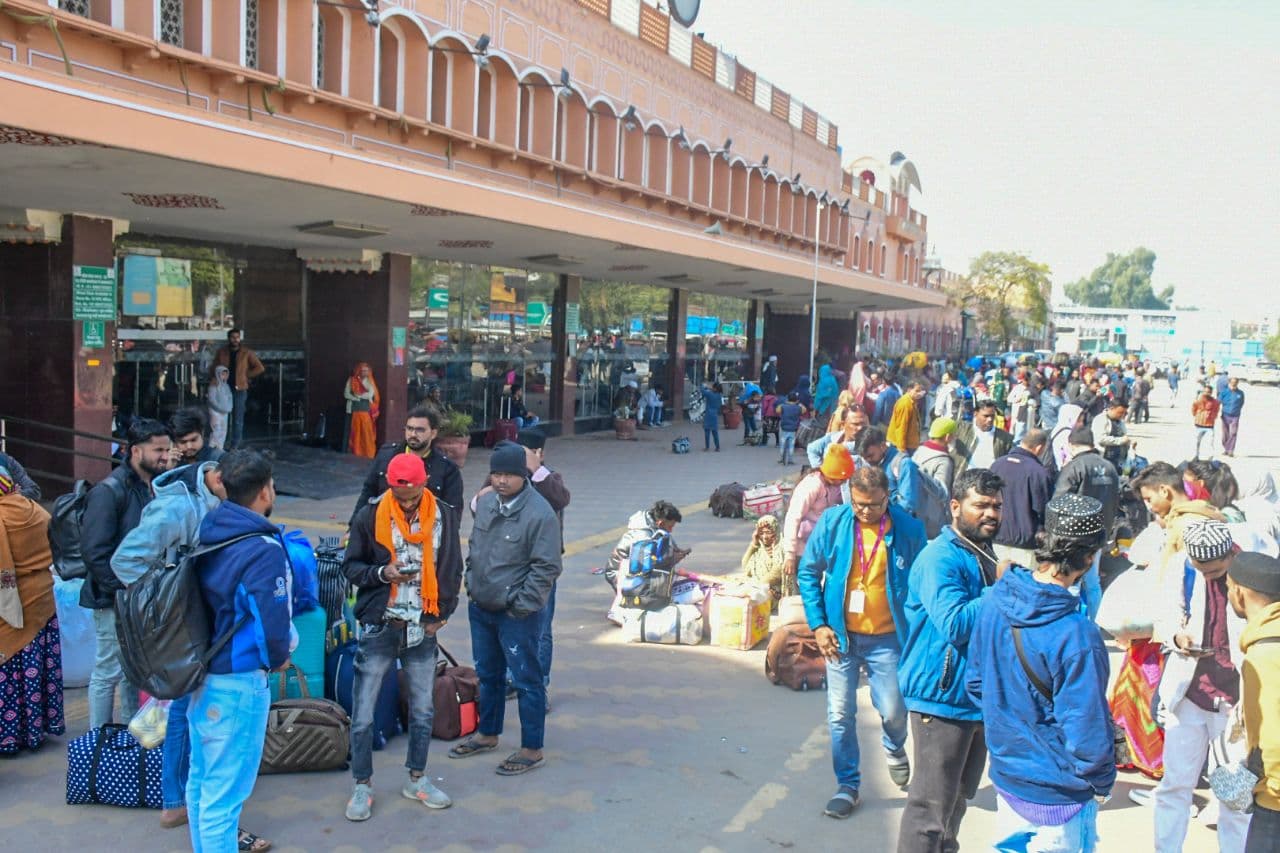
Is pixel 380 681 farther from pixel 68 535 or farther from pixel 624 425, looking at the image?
pixel 624 425

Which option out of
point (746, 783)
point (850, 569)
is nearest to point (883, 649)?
point (850, 569)

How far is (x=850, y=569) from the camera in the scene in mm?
4898

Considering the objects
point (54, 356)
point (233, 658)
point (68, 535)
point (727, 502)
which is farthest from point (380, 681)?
point (54, 356)

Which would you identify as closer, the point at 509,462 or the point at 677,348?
the point at 509,462

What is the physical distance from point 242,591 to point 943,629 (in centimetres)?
256

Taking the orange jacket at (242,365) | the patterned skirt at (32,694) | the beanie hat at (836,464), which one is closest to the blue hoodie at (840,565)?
the beanie hat at (836,464)

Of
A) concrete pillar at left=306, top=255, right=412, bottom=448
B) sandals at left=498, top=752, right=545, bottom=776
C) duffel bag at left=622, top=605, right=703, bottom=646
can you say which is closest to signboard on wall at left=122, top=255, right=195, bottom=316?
concrete pillar at left=306, top=255, right=412, bottom=448

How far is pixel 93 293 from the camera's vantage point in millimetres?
11891

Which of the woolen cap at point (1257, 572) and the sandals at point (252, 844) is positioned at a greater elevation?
the woolen cap at point (1257, 572)

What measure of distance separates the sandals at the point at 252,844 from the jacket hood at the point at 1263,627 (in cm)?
379

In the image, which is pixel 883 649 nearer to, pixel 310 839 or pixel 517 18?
pixel 310 839

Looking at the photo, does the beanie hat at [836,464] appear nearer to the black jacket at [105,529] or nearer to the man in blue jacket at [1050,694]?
the man in blue jacket at [1050,694]

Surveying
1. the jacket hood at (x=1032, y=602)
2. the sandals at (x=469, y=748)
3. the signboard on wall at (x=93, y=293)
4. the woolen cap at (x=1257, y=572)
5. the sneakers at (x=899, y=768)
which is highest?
the signboard on wall at (x=93, y=293)

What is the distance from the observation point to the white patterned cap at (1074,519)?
3195mm
